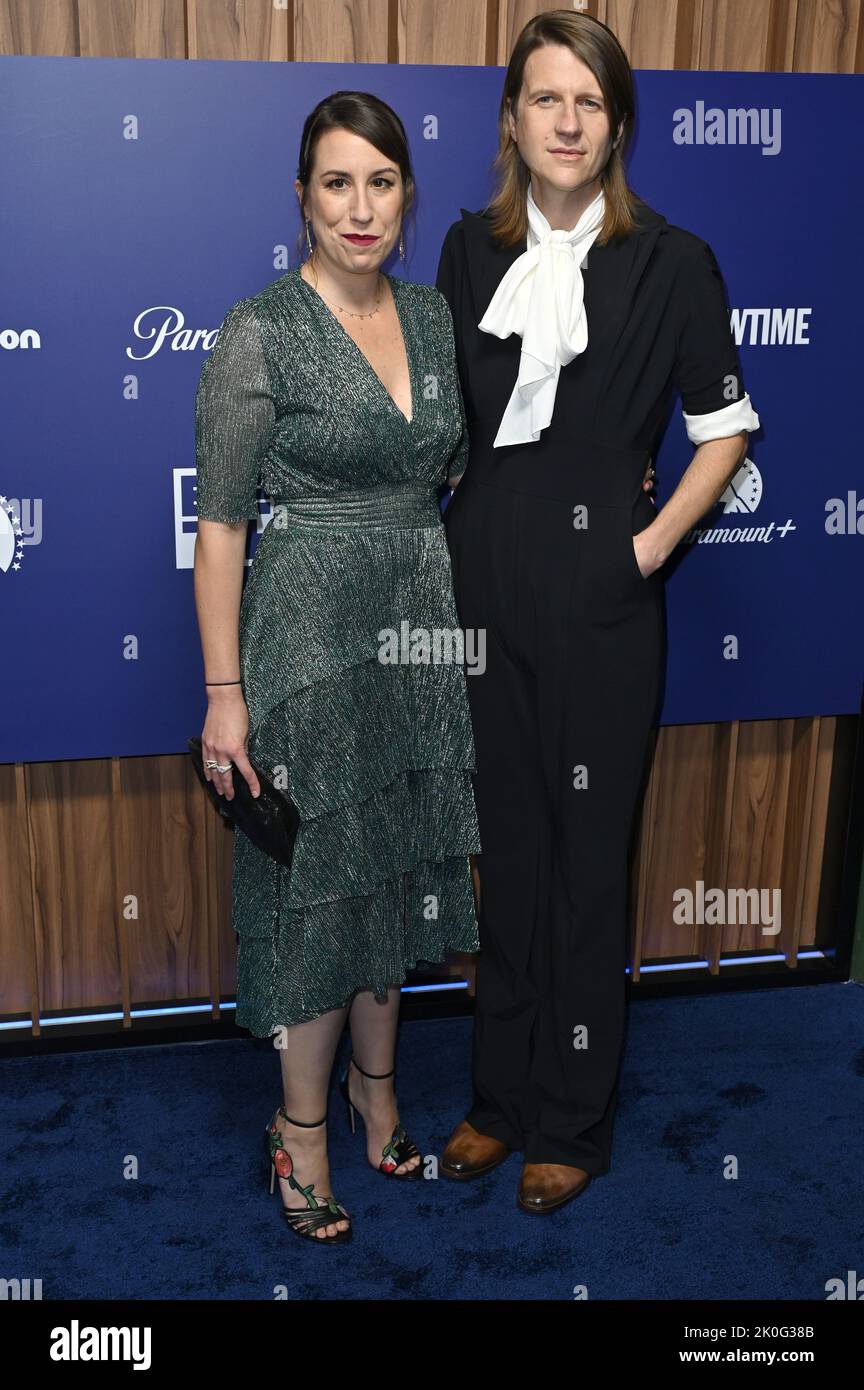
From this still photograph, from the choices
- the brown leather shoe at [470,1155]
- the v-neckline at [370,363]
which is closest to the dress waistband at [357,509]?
the v-neckline at [370,363]

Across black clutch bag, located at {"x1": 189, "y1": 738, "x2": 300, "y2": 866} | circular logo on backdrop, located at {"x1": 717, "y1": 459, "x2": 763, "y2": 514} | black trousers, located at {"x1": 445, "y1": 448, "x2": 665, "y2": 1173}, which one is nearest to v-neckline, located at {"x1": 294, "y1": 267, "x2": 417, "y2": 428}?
black trousers, located at {"x1": 445, "y1": 448, "x2": 665, "y2": 1173}

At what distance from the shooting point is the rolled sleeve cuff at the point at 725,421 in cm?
248

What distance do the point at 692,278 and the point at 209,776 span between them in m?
1.25

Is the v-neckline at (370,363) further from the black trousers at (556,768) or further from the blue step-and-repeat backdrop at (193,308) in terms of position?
the blue step-and-repeat backdrop at (193,308)

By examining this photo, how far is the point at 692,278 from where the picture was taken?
7.95 feet

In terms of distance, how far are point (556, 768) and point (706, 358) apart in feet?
2.69

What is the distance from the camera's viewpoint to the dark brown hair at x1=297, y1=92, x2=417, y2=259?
7.22ft

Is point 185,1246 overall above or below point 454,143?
below

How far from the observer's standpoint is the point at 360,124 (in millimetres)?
2197

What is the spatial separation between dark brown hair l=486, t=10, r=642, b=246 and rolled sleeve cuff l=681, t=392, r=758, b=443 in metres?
0.36

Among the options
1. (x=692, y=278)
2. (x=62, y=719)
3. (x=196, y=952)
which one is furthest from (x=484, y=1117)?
(x=692, y=278)

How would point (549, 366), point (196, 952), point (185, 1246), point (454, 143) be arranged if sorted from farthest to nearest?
point (196, 952) < point (454, 143) < point (185, 1246) < point (549, 366)
